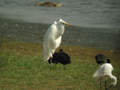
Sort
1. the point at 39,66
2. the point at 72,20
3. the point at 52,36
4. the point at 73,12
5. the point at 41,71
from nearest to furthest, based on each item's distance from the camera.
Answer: the point at 41,71
the point at 39,66
the point at 52,36
the point at 72,20
the point at 73,12

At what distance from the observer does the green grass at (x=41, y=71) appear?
8.86m

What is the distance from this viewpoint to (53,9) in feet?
78.8

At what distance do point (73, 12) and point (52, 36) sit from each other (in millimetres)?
12297

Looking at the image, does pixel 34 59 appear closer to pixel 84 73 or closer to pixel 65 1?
pixel 84 73

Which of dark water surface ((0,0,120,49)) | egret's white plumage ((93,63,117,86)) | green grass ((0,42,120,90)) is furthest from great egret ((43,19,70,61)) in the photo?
dark water surface ((0,0,120,49))

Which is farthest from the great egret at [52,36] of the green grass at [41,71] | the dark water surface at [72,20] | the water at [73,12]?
the water at [73,12]

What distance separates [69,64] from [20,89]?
2731 millimetres

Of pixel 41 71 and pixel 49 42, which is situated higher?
pixel 49 42

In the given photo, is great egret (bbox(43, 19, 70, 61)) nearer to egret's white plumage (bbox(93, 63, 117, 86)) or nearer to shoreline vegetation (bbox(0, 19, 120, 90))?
shoreline vegetation (bbox(0, 19, 120, 90))

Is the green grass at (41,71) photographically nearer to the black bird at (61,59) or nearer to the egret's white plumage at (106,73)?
the black bird at (61,59)

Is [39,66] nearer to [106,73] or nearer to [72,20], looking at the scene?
[106,73]

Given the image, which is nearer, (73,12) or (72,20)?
(72,20)

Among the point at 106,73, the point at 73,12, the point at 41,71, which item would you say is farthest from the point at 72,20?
the point at 106,73

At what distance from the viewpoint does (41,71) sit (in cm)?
1013
